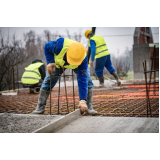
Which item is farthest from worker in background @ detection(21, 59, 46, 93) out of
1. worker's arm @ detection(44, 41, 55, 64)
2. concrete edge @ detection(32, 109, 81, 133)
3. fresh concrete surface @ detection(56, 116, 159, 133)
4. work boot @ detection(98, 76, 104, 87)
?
fresh concrete surface @ detection(56, 116, 159, 133)

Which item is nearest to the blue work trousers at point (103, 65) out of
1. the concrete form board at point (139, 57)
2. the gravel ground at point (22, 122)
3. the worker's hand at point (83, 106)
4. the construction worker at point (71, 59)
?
the concrete form board at point (139, 57)

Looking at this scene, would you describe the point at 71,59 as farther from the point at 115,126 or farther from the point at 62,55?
the point at 115,126

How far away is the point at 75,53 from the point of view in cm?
189

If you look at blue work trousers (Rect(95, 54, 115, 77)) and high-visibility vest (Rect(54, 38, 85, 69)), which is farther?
blue work trousers (Rect(95, 54, 115, 77))

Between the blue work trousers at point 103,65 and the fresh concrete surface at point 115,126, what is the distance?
2300 mm

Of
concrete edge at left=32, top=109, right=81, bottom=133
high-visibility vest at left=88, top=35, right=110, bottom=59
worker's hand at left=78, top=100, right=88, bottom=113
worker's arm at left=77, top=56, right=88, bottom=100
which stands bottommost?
concrete edge at left=32, top=109, right=81, bottom=133

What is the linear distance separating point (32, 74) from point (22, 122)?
2.24 meters

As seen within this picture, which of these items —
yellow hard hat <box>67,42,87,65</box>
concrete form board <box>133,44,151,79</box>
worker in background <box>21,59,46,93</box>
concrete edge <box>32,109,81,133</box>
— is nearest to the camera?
concrete edge <box>32,109,81,133</box>

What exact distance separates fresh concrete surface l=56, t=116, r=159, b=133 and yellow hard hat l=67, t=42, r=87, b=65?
2.27 ft

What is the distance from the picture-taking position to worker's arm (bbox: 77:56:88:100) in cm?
198

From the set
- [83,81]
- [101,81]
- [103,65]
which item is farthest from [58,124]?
[101,81]

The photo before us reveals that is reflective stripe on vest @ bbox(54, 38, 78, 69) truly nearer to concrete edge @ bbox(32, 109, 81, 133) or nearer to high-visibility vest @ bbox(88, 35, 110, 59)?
concrete edge @ bbox(32, 109, 81, 133)

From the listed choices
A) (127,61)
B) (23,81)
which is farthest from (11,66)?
(127,61)

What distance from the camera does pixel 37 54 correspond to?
11.6 ft
